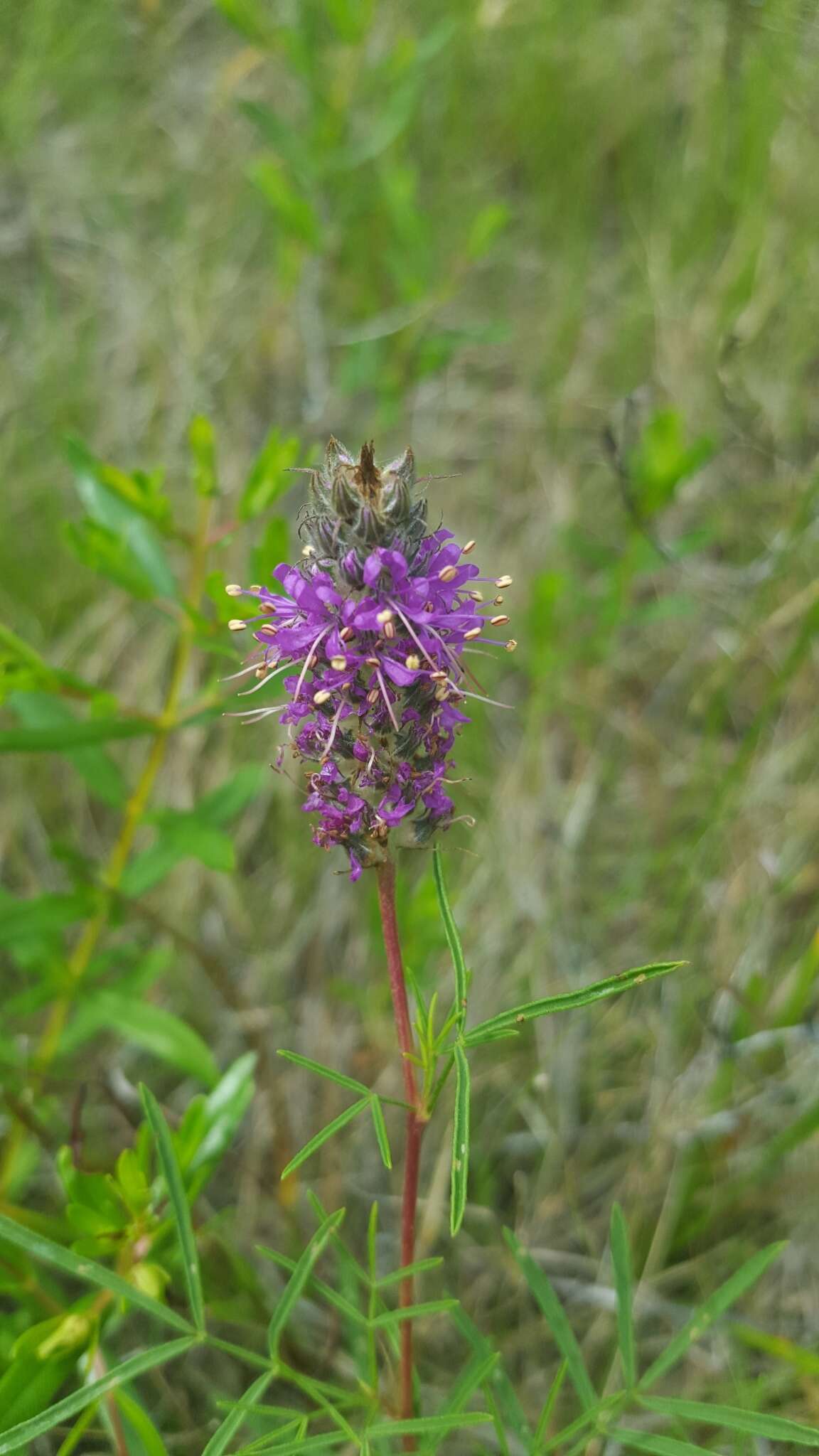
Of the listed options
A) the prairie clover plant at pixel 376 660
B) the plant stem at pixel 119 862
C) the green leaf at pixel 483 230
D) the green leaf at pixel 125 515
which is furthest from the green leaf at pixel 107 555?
the green leaf at pixel 483 230

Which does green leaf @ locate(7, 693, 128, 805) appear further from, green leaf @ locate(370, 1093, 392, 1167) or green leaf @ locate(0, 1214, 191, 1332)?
green leaf @ locate(370, 1093, 392, 1167)

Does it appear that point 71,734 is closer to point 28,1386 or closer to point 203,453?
point 203,453

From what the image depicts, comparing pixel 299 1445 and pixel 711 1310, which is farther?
pixel 711 1310

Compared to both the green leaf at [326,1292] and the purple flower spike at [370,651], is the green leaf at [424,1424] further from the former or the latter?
the purple flower spike at [370,651]

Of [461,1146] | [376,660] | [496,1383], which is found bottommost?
[496,1383]

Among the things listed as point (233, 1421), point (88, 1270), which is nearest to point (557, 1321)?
point (233, 1421)

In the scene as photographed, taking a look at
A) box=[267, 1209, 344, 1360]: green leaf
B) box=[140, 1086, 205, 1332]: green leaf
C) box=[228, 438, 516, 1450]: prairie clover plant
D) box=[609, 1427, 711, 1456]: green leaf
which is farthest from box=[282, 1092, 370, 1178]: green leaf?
box=[609, 1427, 711, 1456]: green leaf
